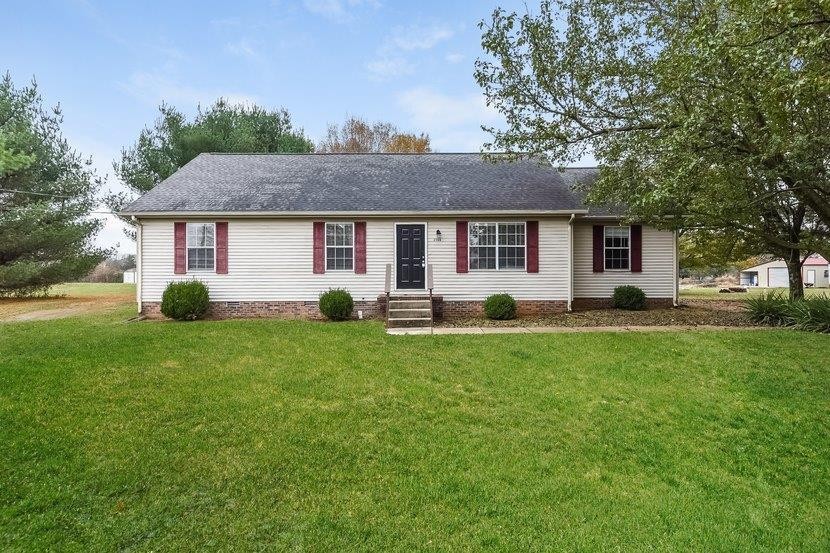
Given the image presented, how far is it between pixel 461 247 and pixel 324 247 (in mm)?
3844

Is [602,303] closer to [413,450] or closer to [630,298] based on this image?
[630,298]

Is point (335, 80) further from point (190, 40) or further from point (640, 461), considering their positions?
point (640, 461)

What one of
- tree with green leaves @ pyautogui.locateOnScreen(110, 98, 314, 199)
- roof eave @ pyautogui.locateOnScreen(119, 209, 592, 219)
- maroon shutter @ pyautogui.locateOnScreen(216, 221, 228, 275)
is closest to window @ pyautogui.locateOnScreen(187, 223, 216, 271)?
maroon shutter @ pyautogui.locateOnScreen(216, 221, 228, 275)

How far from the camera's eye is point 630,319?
34.4 feet

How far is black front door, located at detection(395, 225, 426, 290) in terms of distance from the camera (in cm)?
1150

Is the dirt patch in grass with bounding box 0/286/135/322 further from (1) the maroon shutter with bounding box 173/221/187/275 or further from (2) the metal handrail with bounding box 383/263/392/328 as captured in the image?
(2) the metal handrail with bounding box 383/263/392/328

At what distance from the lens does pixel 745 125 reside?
8102mm

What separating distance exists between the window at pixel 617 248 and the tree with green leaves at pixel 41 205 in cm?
1928

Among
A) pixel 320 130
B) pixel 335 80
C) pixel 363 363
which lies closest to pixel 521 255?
pixel 363 363

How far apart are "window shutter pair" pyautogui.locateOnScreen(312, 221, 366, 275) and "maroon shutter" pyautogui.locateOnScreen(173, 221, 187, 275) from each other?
3.53 m

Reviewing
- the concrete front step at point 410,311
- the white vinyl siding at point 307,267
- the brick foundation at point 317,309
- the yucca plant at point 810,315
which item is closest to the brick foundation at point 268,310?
the brick foundation at point 317,309

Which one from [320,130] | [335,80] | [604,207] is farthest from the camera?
[320,130]

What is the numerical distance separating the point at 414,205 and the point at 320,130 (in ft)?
70.5

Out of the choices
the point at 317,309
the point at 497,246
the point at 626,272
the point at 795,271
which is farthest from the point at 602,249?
the point at 317,309
